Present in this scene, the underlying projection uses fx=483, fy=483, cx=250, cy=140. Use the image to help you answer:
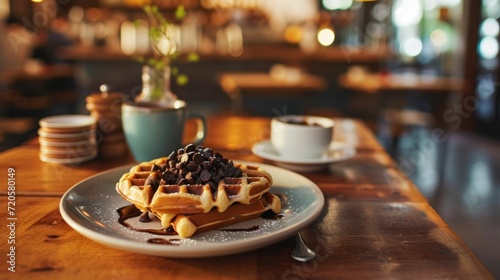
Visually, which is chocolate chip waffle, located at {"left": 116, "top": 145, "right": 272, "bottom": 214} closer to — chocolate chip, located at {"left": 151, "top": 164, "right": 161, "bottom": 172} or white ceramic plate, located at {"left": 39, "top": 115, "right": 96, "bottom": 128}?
chocolate chip, located at {"left": 151, "top": 164, "right": 161, "bottom": 172}

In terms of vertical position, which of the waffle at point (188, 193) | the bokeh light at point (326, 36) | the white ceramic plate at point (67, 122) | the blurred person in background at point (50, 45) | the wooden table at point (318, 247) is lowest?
the wooden table at point (318, 247)

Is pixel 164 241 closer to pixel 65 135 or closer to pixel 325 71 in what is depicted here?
pixel 65 135

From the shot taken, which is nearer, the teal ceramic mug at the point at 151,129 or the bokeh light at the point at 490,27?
the teal ceramic mug at the point at 151,129

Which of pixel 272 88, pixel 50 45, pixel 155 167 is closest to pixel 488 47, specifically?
pixel 272 88

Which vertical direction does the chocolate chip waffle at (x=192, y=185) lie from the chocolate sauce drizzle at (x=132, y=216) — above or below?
above

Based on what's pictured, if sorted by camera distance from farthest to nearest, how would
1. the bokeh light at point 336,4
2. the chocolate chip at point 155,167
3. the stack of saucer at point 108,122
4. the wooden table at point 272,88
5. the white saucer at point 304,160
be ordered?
the bokeh light at point 336,4
the wooden table at point 272,88
the stack of saucer at point 108,122
the white saucer at point 304,160
the chocolate chip at point 155,167

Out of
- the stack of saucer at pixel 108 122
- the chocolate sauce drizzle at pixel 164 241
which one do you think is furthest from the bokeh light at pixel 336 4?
the chocolate sauce drizzle at pixel 164 241

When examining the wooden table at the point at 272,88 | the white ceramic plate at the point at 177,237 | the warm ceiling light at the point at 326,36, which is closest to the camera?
the white ceramic plate at the point at 177,237

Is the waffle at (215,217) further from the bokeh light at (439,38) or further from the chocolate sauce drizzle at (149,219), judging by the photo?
the bokeh light at (439,38)

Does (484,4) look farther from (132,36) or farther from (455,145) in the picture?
(132,36)
